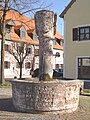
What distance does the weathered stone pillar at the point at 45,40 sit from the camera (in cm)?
1099

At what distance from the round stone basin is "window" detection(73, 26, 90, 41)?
16.4 meters

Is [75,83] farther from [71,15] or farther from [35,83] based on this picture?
[71,15]

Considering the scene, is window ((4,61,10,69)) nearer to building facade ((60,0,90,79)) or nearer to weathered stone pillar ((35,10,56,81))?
building facade ((60,0,90,79))

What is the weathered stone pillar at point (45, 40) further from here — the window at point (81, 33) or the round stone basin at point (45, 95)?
the window at point (81, 33)

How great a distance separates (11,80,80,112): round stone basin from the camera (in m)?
9.76

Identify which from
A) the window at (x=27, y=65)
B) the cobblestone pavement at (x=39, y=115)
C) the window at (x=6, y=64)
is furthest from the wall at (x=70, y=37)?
the window at (x=27, y=65)

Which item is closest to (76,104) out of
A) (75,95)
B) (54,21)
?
(75,95)

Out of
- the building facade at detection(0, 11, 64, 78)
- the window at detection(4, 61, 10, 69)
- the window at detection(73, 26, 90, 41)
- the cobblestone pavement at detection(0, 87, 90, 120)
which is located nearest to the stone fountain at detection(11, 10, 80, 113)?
the cobblestone pavement at detection(0, 87, 90, 120)

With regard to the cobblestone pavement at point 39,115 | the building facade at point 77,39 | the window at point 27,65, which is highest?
the building facade at point 77,39

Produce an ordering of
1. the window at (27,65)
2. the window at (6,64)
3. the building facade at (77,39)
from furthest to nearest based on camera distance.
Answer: the window at (27,65), the window at (6,64), the building facade at (77,39)

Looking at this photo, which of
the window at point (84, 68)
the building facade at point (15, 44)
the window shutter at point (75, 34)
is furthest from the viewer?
the building facade at point (15, 44)

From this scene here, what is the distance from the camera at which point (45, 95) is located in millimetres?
9781

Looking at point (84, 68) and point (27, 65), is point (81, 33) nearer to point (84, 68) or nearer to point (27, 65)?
point (84, 68)

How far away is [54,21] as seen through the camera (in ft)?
37.6
